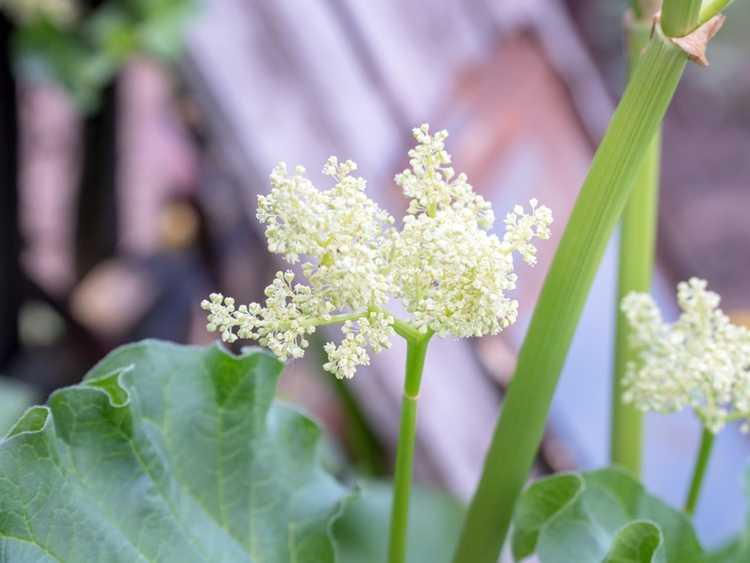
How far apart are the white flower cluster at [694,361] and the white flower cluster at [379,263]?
0.13 m

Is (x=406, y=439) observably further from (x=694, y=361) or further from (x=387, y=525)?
(x=387, y=525)

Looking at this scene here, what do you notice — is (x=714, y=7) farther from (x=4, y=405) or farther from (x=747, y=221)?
(x=747, y=221)

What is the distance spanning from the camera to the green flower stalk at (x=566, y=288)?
0.36 metres

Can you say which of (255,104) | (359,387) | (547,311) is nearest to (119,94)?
(255,104)

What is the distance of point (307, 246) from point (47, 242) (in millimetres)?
1503

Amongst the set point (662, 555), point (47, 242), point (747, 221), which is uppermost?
point (47, 242)

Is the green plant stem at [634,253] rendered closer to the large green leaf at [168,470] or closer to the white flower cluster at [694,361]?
the white flower cluster at [694,361]

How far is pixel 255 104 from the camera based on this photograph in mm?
943

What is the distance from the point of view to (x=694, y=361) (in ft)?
1.44

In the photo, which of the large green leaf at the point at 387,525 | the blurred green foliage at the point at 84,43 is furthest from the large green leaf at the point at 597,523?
the blurred green foliage at the point at 84,43

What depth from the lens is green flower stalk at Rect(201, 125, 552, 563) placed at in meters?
0.34

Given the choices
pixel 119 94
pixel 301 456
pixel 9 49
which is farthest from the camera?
pixel 119 94

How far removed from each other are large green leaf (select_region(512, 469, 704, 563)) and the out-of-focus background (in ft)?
0.60

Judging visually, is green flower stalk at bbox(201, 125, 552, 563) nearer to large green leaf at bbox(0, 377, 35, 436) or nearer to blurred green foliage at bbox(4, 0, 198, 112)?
large green leaf at bbox(0, 377, 35, 436)
